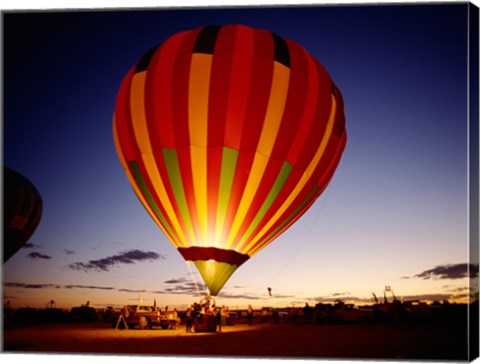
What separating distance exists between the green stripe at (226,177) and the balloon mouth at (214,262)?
14.1 inches

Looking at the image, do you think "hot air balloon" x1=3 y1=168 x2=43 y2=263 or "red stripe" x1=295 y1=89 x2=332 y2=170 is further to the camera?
"red stripe" x1=295 y1=89 x2=332 y2=170

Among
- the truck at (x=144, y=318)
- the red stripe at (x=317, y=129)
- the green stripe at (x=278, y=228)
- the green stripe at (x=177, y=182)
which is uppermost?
the red stripe at (x=317, y=129)

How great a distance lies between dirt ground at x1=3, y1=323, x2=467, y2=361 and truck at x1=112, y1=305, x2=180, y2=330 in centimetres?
7

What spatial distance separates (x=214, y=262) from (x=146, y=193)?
886 mm

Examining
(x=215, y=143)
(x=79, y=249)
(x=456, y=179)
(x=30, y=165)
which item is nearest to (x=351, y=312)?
(x=456, y=179)

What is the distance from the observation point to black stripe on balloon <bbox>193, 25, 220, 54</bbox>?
23.2ft

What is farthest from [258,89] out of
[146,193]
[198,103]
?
[146,193]

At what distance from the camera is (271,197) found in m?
7.20

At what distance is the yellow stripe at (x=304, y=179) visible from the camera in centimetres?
712

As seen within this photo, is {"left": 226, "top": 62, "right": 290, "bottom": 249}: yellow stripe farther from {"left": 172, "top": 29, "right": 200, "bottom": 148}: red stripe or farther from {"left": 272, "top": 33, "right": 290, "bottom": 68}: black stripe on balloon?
{"left": 172, "top": 29, "right": 200, "bottom": 148}: red stripe

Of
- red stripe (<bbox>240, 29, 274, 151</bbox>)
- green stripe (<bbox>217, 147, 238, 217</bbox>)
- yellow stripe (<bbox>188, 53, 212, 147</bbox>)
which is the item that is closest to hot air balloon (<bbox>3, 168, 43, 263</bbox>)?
yellow stripe (<bbox>188, 53, 212, 147</bbox>)

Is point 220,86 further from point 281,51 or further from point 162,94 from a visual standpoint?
point 281,51

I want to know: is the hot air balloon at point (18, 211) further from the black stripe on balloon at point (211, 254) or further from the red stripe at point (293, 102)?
the red stripe at point (293, 102)

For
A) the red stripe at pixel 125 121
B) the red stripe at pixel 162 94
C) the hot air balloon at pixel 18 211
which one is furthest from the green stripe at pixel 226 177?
the hot air balloon at pixel 18 211
